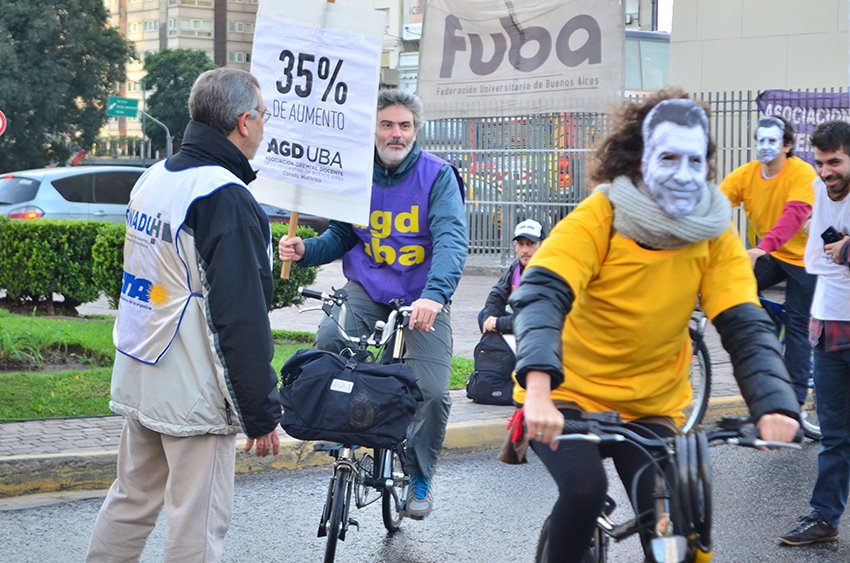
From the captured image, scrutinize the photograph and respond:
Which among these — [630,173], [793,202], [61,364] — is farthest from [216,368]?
[61,364]

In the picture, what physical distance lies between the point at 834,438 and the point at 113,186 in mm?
17741

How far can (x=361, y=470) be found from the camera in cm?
543

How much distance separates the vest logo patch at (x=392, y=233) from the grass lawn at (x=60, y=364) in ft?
9.72

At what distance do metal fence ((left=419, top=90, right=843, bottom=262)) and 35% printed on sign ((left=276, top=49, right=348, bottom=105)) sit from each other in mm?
12279

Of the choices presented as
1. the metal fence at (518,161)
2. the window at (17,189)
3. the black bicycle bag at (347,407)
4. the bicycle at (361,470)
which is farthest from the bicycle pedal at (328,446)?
the window at (17,189)

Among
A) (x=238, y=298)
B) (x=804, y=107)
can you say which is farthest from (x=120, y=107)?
(x=238, y=298)

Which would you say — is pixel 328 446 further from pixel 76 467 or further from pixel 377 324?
pixel 76 467

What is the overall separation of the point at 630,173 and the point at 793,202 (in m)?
4.90

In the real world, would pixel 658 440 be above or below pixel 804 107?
below

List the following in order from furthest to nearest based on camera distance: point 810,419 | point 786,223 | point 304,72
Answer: point 810,419, point 786,223, point 304,72

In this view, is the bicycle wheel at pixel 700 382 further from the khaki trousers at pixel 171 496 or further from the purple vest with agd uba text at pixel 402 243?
the khaki trousers at pixel 171 496

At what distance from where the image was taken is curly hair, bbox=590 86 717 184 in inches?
146

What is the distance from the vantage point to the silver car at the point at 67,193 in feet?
65.1

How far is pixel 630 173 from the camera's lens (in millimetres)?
3725
